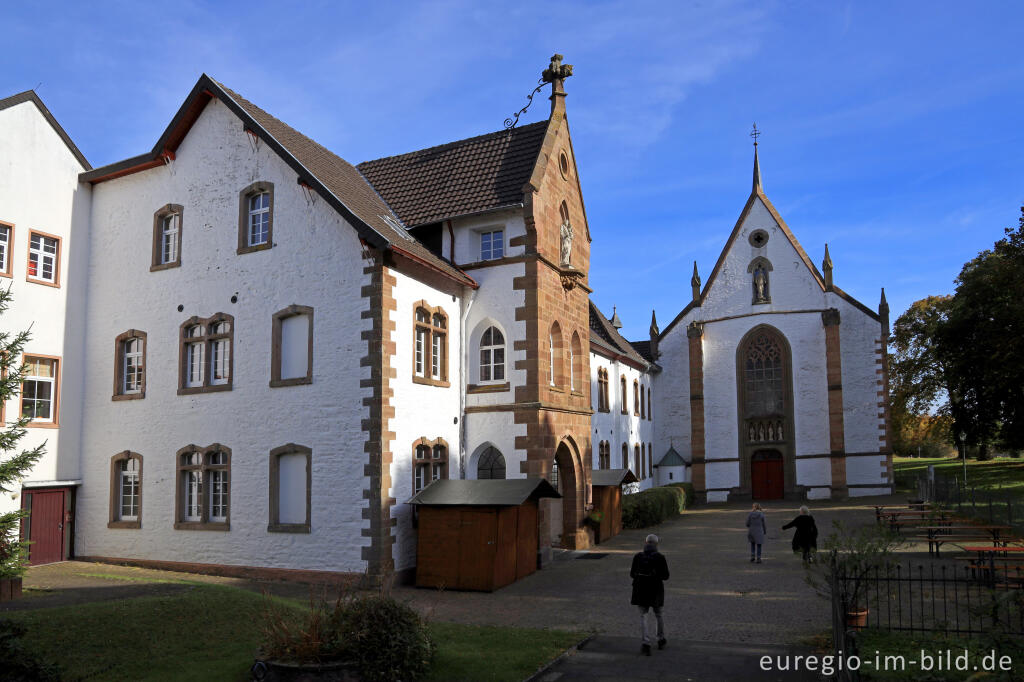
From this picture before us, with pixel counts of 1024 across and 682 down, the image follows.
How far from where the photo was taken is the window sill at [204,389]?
19922mm

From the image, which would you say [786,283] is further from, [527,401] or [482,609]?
[482,609]

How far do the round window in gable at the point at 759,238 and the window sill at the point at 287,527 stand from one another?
32200mm

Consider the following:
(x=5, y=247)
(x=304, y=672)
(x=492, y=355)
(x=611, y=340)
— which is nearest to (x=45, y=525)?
(x=5, y=247)

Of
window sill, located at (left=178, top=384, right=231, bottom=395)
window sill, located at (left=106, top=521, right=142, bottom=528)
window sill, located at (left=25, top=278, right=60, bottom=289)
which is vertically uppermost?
window sill, located at (left=25, top=278, right=60, bottom=289)

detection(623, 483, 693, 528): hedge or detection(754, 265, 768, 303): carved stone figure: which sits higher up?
detection(754, 265, 768, 303): carved stone figure

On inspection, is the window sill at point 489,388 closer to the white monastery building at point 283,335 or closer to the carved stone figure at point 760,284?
the white monastery building at point 283,335

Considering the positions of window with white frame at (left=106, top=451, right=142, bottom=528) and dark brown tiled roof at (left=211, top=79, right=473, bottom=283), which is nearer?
dark brown tiled roof at (left=211, top=79, right=473, bottom=283)

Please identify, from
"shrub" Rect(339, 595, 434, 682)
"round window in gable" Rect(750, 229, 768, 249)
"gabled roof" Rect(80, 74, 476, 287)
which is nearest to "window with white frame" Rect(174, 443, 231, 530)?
"gabled roof" Rect(80, 74, 476, 287)

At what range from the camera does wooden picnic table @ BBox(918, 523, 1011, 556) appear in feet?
58.6

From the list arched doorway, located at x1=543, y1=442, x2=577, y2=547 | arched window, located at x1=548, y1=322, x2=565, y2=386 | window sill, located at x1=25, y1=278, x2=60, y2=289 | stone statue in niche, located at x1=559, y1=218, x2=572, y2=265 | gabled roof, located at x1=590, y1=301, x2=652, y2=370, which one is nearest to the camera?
window sill, located at x1=25, y1=278, x2=60, y2=289

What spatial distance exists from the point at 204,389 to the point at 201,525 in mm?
3381

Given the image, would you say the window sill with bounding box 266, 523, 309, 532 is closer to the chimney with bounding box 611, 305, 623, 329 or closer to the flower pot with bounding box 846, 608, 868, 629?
the flower pot with bounding box 846, 608, 868, 629

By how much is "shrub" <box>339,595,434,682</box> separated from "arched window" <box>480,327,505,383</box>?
38.8ft

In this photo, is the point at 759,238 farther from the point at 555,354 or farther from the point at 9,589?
the point at 9,589
